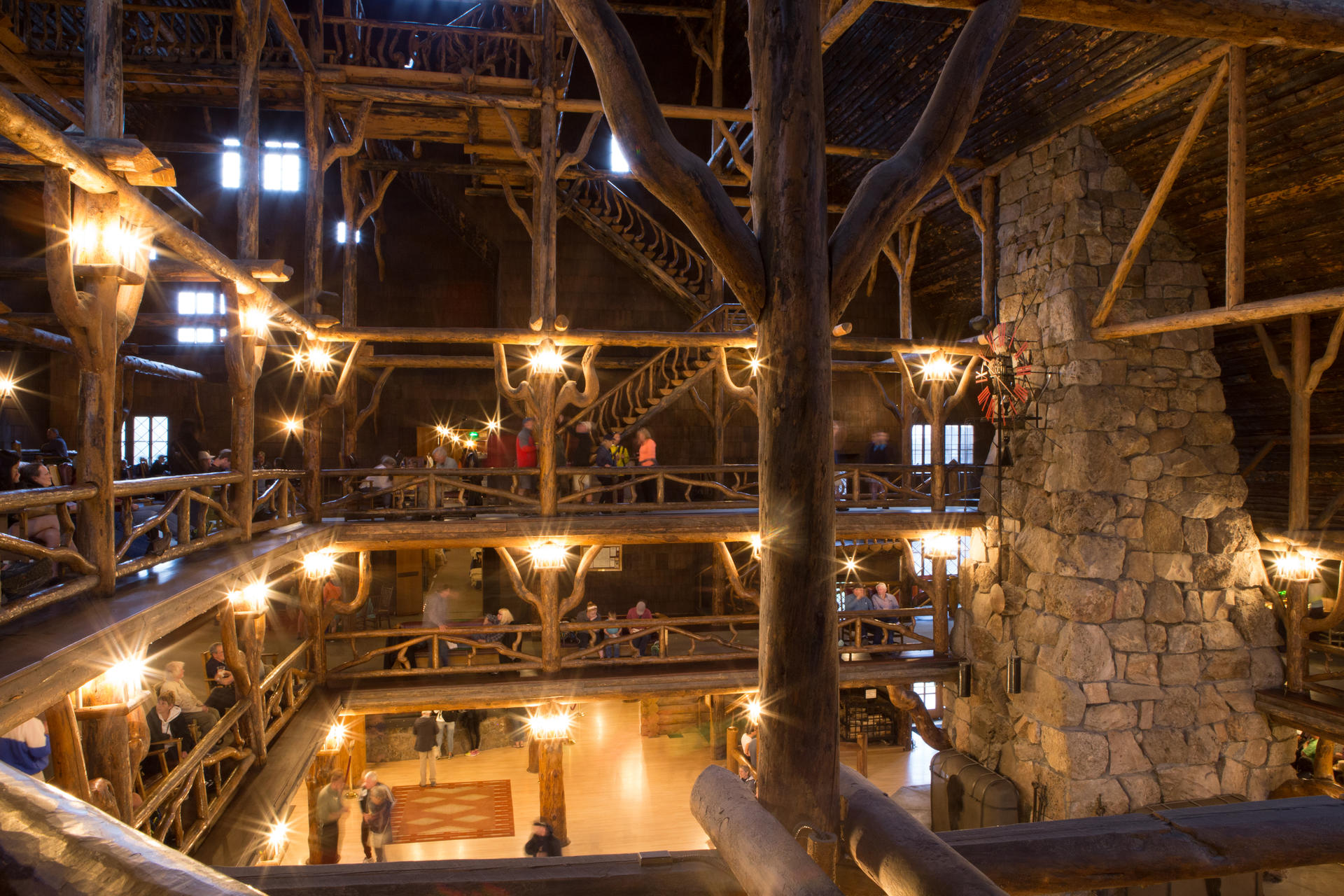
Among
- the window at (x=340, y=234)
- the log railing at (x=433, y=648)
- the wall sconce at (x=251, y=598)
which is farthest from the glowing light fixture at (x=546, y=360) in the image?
the window at (x=340, y=234)

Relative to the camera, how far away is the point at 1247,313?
23.2 feet

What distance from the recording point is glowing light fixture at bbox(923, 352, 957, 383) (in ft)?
36.2

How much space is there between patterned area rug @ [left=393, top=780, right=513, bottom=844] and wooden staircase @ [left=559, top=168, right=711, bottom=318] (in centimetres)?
965

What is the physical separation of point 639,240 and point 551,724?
9.26 metres

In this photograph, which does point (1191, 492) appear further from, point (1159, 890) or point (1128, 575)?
point (1159, 890)

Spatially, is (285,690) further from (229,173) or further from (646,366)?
(229,173)

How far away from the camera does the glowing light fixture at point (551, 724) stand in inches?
402

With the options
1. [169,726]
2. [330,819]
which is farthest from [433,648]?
[169,726]

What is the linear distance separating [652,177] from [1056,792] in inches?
375

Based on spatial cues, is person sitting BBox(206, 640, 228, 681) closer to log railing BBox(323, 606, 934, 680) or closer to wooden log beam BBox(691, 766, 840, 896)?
log railing BBox(323, 606, 934, 680)

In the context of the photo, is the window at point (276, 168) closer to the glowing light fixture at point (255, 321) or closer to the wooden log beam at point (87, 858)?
the glowing light fixture at point (255, 321)

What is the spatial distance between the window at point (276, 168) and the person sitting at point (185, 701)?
41.4 feet

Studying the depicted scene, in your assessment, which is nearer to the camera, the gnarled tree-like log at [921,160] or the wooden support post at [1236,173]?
the gnarled tree-like log at [921,160]

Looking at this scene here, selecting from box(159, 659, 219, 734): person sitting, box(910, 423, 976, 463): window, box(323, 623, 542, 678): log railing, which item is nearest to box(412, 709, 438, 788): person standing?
box(323, 623, 542, 678): log railing
